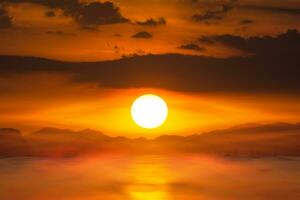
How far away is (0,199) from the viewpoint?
191750 millimetres

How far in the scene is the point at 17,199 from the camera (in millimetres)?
198500

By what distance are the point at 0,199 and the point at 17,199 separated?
7.44 meters
